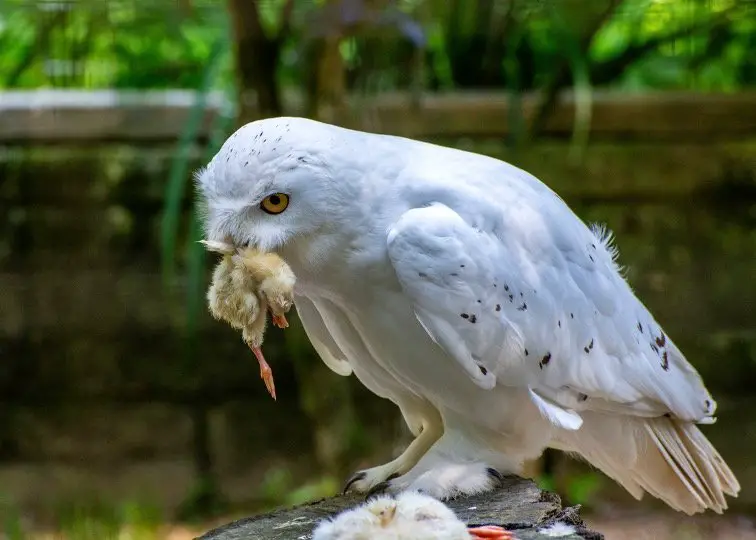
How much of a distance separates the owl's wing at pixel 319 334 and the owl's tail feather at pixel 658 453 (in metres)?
0.46

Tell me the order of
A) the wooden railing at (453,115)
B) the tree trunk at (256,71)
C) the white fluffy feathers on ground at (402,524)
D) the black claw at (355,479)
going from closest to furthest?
the white fluffy feathers on ground at (402,524) → the black claw at (355,479) → the tree trunk at (256,71) → the wooden railing at (453,115)

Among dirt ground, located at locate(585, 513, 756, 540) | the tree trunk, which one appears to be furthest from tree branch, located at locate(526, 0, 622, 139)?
dirt ground, located at locate(585, 513, 756, 540)

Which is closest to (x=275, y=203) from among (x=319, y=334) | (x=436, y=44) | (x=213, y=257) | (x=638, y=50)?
(x=319, y=334)

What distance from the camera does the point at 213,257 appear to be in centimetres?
340

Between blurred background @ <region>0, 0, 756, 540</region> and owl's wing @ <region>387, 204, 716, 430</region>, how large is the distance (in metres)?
1.59

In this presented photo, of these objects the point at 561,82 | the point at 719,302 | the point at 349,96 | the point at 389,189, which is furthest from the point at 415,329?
the point at 719,302

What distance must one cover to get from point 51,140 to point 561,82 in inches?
71.4

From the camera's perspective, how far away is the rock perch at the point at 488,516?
5.20 feet

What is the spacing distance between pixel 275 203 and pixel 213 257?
6.22 ft

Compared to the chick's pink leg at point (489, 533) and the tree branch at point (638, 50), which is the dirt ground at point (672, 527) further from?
the chick's pink leg at point (489, 533)

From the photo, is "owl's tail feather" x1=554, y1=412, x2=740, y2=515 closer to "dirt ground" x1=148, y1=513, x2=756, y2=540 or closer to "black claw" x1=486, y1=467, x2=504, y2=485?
"black claw" x1=486, y1=467, x2=504, y2=485

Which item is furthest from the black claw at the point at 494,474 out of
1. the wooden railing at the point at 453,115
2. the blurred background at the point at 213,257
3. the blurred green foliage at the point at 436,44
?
the wooden railing at the point at 453,115

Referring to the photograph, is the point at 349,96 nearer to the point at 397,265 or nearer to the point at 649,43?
the point at 649,43

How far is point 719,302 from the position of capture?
360 centimetres
